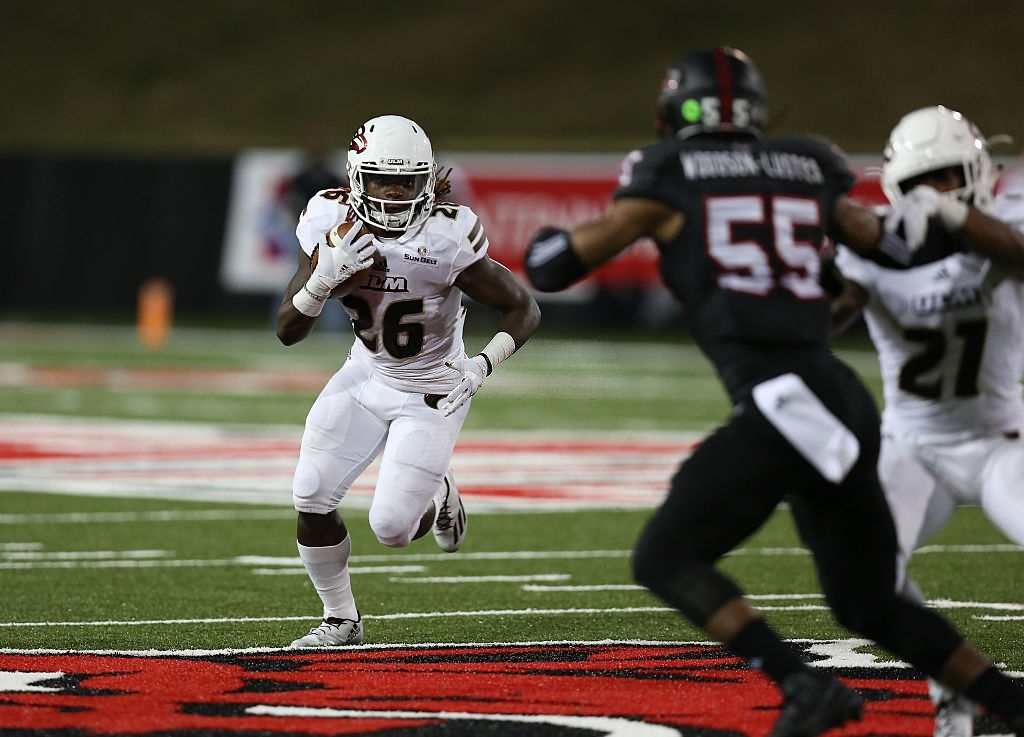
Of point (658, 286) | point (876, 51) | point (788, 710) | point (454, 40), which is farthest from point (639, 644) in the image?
point (454, 40)

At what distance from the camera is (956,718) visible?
4488mm

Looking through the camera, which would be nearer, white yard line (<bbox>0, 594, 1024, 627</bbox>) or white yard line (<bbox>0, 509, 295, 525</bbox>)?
white yard line (<bbox>0, 594, 1024, 627</bbox>)

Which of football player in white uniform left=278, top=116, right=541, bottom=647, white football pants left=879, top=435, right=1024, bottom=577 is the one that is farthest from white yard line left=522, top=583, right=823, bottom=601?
white football pants left=879, top=435, right=1024, bottom=577

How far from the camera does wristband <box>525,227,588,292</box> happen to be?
→ 454cm

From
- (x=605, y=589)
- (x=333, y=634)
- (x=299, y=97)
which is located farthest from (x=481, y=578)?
(x=299, y=97)

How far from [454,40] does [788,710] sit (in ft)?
101

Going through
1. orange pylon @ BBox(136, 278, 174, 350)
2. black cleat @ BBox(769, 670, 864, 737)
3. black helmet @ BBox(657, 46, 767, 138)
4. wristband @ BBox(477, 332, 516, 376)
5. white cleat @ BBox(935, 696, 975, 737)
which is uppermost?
orange pylon @ BBox(136, 278, 174, 350)

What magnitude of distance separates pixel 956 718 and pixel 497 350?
219 centimetres

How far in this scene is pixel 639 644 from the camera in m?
5.88

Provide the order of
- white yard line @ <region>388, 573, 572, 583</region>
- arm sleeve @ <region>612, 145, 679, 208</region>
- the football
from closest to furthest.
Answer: arm sleeve @ <region>612, 145, 679, 208</region>
the football
white yard line @ <region>388, 573, 572, 583</region>

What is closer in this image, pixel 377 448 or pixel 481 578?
pixel 377 448

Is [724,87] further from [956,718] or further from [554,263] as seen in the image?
[956,718]

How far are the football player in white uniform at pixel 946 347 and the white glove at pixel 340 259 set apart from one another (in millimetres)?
1489

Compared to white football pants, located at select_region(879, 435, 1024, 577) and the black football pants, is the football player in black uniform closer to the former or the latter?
the black football pants
